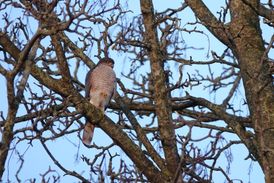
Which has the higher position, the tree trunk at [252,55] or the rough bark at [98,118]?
the tree trunk at [252,55]

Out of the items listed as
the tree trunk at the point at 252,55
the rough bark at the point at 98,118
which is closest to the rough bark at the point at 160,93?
the rough bark at the point at 98,118

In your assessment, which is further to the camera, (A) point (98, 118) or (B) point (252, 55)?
(B) point (252, 55)

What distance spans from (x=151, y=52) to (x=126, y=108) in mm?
577

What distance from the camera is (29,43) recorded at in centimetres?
448

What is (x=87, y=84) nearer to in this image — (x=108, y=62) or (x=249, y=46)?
(x=108, y=62)

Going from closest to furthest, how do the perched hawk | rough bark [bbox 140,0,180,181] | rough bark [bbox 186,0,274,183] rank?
rough bark [bbox 140,0,180,181] < rough bark [bbox 186,0,274,183] < the perched hawk

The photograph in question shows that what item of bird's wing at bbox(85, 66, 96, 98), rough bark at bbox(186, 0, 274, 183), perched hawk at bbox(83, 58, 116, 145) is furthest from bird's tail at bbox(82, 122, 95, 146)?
rough bark at bbox(186, 0, 274, 183)

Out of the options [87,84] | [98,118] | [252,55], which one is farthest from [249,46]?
[87,84]

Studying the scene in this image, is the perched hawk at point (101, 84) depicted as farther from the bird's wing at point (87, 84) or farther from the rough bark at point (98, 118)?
the rough bark at point (98, 118)

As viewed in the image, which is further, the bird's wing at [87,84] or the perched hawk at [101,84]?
the bird's wing at [87,84]

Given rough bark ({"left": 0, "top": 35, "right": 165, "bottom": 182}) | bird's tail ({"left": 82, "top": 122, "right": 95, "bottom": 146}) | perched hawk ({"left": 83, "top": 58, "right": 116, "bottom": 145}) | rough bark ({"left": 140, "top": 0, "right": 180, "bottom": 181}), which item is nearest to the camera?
rough bark ({"left": 0, "top": 35, "right": 165, "bottom": 182})

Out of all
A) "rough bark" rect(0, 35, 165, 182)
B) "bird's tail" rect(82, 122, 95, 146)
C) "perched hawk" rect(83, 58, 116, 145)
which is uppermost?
"perched hawk" rect(83, 58, 116, 145)

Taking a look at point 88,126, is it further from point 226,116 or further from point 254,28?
point 254,28

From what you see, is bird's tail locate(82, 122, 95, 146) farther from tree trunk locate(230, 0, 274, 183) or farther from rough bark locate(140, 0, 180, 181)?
tree trunk locate(230, 0, 274, 183)
